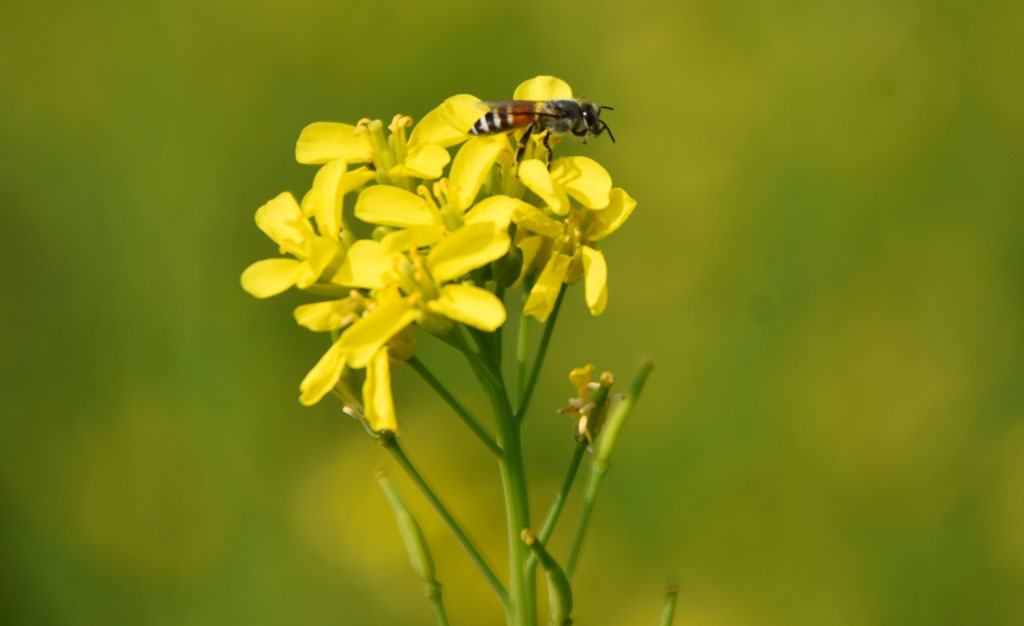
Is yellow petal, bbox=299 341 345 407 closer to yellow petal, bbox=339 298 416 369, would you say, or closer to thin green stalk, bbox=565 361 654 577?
yellow petal, bbox=339 298 416 369

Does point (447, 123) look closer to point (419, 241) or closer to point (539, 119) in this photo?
point (539, 119)

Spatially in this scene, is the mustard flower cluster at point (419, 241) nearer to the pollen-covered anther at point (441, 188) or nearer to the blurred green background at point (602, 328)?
the pollen-covered anther at point (441, 188)

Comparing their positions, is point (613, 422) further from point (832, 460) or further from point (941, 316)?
point (941, 316)

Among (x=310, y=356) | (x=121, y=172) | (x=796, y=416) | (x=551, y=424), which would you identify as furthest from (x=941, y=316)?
(x=121, y=172)

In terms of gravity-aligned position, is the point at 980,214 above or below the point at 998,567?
above

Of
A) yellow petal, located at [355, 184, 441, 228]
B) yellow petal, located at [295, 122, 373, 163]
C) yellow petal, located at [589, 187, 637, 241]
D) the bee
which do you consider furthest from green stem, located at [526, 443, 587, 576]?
yellow petal, located at [295, 122, 373, 163]

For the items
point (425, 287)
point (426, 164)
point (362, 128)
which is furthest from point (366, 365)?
point (362, 128)

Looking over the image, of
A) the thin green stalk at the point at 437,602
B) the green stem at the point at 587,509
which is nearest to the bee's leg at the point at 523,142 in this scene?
the green stem at the point at 587,509
